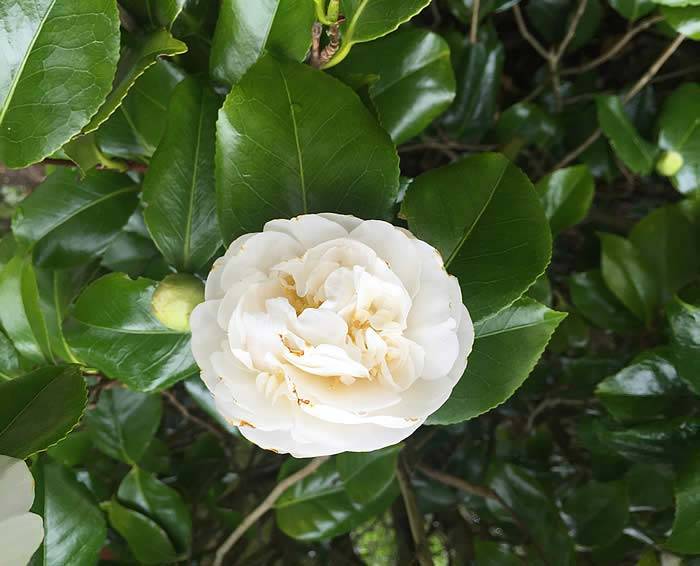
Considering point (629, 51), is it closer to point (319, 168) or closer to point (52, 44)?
point (319, 168)

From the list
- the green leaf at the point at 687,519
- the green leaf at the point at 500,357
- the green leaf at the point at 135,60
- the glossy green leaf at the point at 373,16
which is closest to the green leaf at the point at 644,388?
the green leaf at the point at 687,519

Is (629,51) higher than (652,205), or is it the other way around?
(629,51)

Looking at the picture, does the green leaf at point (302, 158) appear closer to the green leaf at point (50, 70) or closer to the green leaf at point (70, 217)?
the green leaf at point (50, 70)

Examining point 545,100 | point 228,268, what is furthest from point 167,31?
point 545,100

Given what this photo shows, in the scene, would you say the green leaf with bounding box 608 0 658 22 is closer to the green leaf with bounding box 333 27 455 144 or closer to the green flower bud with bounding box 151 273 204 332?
the green leaf with bounding box 333 27 455 144

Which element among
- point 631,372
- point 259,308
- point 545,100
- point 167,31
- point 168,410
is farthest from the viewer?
point 168,410

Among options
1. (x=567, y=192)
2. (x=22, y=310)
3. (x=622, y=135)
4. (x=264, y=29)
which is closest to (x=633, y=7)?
(x=622, y=135)

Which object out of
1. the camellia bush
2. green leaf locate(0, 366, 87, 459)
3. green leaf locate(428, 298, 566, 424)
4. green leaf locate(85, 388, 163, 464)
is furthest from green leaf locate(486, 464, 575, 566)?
green leaf locate(0, 366, 87, 459)
